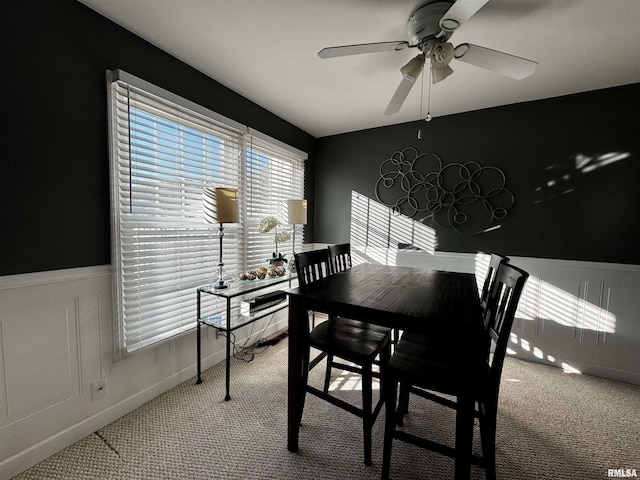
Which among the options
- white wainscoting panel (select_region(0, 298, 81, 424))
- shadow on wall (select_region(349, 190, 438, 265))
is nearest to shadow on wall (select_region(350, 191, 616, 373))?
shadow on wall (select_region(349, 190, 438, 265))

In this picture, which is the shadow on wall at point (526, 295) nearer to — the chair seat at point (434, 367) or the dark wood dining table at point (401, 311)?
the dark wood dining table at point (401, 311)

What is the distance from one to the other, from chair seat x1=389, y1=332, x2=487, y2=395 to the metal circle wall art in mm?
1816

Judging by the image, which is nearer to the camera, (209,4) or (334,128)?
(209,4)

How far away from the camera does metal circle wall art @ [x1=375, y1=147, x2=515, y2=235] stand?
2793mm

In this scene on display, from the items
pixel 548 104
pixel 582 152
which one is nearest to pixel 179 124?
pixel 548 104

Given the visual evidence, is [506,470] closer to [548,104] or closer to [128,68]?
[548,104]

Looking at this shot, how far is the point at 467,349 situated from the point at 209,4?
223 cm

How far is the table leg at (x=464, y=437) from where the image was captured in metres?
1.08

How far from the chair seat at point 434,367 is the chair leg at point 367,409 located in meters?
0.17

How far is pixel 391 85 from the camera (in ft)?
7.73

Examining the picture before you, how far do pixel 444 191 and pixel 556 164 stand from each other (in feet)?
3.20

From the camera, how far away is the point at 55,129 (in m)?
1.45

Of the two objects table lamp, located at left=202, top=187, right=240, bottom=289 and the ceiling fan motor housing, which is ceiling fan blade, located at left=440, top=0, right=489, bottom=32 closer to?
the ceiling fan motor housing

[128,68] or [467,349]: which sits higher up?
[128,68]
